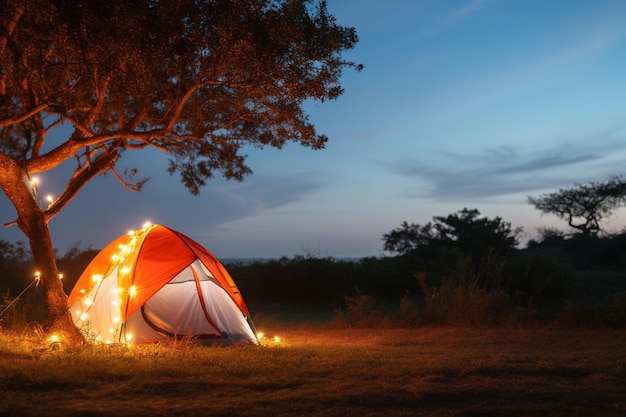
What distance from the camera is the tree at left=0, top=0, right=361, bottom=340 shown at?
27.0 ft

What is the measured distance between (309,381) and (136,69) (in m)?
4.89

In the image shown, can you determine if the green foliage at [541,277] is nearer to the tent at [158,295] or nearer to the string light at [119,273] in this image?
the tent at [158,295]

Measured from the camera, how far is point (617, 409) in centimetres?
568

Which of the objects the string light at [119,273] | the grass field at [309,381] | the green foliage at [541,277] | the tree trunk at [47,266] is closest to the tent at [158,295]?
the string light at [119,273]

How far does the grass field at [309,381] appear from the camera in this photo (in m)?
5.57

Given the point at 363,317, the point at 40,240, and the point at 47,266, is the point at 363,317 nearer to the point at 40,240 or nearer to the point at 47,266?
the point at 47,266

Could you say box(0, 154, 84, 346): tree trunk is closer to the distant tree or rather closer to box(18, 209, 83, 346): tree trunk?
box(18, 209, 83, 346): tree trunk

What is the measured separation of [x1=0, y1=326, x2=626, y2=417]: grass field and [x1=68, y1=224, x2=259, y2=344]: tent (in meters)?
1.27

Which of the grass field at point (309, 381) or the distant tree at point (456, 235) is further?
the distant tree at point (456, 235)

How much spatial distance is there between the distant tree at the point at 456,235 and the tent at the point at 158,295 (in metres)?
16.3

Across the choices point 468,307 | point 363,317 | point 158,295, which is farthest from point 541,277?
point 158,295

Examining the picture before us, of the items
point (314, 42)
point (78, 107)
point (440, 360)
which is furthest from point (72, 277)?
point (440, 360)

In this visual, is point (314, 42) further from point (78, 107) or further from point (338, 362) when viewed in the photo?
point (338, 362)

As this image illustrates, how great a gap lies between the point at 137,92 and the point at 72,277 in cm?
1344
